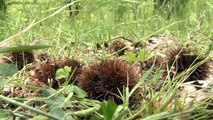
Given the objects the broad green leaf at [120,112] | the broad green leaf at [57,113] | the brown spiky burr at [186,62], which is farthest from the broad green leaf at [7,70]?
the brown spiky burr at [186,62]

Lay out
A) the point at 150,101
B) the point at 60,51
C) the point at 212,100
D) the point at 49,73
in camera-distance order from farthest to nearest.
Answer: the point at 60,51
the point at 49,73
the point at 212,100
the point at 150,101

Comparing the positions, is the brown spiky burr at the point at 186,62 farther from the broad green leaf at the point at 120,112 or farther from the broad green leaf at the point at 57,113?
the broad green leaf at the point at 57,113

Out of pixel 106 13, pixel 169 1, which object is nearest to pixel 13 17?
pixel 106 13

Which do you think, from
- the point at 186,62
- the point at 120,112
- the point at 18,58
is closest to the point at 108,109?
the point at 120,112

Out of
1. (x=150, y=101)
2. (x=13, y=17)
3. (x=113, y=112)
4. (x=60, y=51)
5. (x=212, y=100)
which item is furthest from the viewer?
(x=13, y=17)

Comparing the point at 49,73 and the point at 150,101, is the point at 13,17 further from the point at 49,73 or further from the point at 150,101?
the point at 150,101

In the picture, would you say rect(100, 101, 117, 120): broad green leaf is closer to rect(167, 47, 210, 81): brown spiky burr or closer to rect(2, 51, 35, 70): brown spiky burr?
rect(167, 47, 210, 81): brown spiky burr

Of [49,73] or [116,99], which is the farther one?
[49,73]

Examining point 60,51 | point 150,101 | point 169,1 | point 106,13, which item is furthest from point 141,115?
point 169,1
